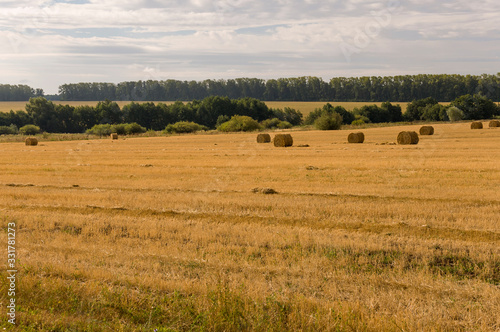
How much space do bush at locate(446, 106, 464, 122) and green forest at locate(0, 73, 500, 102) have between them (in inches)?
1500

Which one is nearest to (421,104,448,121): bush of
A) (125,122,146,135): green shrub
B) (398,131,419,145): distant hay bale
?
(125,122,146,135): green shrub

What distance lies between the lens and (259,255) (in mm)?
9125

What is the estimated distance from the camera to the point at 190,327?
5.89m

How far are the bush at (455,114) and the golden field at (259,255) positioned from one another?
240 ft

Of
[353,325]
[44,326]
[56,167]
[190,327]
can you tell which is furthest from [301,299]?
[56,167]

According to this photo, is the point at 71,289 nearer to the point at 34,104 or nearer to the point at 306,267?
the point at 306,267

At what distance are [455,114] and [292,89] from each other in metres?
74.2

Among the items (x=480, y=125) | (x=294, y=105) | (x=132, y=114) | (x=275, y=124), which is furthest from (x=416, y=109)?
(x=132, y=114)

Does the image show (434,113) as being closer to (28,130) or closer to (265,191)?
(28,130)

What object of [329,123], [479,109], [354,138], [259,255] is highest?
[479,109]

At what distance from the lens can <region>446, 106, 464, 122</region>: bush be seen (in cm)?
8662

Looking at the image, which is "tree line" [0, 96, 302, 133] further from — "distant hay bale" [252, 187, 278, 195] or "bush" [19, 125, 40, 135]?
"distant hay bale" [252, 187, 278, 195]

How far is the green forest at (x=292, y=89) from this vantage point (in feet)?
434

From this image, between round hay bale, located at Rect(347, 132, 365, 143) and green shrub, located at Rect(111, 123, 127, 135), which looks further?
green shrub, located at Rect(111, 123, 127, 135)
